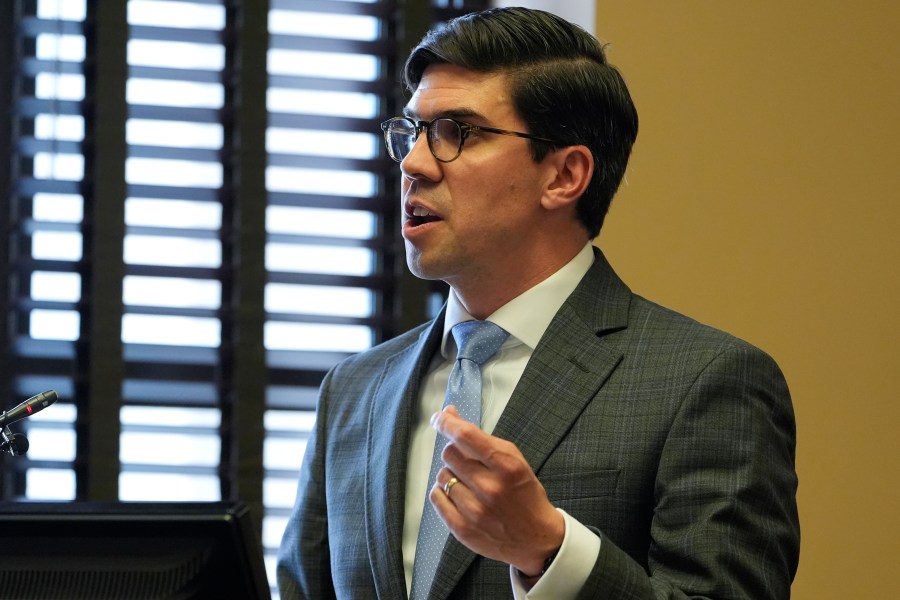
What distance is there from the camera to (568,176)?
1987 millimetres

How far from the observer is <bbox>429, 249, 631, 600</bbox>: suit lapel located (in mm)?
1707

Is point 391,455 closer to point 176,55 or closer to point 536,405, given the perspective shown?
point 536,405

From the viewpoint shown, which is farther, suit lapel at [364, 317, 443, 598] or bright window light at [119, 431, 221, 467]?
bright window light at [119, 431, 221, 467]

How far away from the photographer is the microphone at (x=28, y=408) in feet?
4.65

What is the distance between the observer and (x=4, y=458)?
2738 mm

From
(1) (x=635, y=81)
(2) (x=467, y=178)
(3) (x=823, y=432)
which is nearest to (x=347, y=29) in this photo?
(1) (x=635, y=81)

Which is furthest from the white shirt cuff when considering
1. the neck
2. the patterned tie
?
the neck

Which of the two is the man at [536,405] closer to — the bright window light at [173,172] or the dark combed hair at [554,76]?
the dark combed hair at [554,76]

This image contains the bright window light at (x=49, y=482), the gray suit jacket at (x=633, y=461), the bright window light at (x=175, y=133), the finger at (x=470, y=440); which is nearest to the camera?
the finger at (x=470, y=440)

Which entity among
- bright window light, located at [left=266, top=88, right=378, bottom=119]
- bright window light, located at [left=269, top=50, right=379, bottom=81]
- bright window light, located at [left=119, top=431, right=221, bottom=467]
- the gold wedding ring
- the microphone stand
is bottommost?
bright window light, located at [left=119, top=431, right=221, bottom=467]

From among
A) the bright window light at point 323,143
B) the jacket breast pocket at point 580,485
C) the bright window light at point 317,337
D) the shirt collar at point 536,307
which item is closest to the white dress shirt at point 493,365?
the shirt collar at point 536,307

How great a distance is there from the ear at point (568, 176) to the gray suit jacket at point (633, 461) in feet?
0.42

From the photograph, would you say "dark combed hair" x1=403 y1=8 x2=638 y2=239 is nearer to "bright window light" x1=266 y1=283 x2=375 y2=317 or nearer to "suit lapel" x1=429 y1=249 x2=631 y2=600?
"suit lapel" x1=429 y1=249 x2=631 y2=600

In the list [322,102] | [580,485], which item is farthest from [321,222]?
[580,485]
